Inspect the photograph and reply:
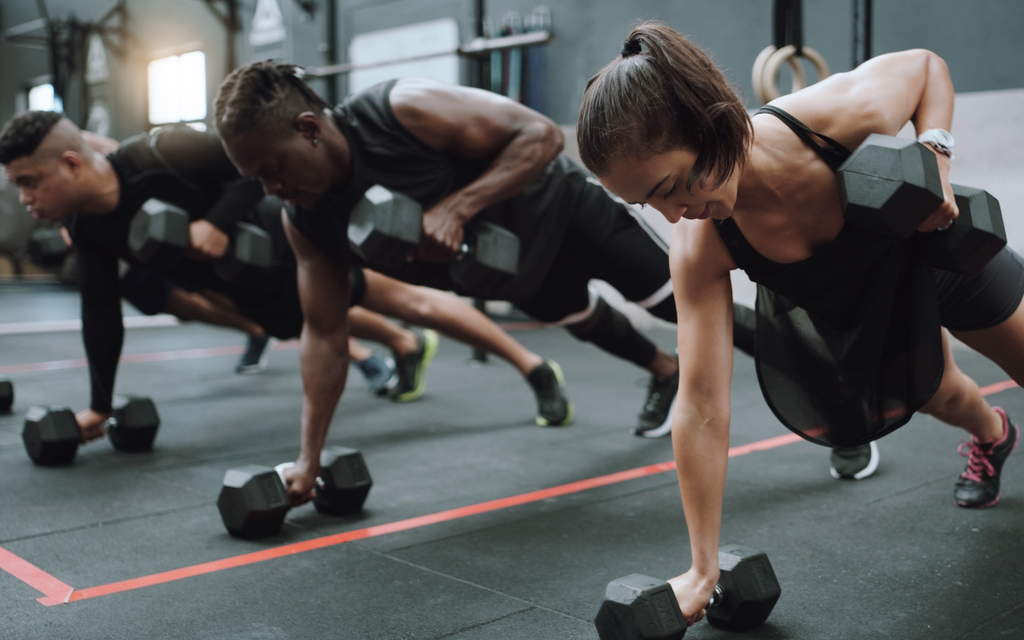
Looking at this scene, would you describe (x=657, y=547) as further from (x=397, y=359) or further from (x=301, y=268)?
(x=397, y=359)

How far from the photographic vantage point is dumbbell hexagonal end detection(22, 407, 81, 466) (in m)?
2.24

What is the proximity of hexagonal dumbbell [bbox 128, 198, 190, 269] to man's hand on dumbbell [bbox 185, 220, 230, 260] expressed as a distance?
0.18 feet

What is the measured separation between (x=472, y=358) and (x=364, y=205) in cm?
269

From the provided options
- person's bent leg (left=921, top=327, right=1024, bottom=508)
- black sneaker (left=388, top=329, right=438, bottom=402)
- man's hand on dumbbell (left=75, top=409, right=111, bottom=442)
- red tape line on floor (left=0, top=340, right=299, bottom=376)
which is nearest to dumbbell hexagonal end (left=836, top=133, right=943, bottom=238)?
person's bent leg (left=921, top=327, right=1024, bottom=508)

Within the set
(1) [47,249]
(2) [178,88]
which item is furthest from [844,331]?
(2) [178,88]

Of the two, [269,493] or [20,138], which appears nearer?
[269,493]

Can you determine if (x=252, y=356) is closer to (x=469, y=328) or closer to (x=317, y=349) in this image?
(x=469, y=328)

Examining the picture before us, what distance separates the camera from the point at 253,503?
163 centimetres

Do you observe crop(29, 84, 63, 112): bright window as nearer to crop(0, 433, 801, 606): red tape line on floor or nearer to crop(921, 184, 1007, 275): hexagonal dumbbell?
crop(0, 433, 801, 606): red tape line on floor

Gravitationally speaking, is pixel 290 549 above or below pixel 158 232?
below

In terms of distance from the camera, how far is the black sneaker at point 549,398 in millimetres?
2754

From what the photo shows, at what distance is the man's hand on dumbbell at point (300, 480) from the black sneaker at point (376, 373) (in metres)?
1.58

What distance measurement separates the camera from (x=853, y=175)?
3.38 ft

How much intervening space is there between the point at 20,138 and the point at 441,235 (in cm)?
125
